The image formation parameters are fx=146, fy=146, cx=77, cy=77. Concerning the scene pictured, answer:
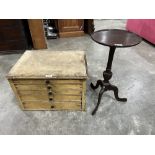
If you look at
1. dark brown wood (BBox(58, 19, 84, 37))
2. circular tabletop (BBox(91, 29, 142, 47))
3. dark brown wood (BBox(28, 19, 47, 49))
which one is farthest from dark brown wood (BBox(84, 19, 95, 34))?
circular tabletop (BBox(91, 29, 142, 47))

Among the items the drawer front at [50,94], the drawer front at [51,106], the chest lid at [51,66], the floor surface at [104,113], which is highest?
the chest lid at [51,66]

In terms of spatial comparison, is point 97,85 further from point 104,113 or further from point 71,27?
point 71,27

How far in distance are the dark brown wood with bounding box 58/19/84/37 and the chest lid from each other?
2.17m

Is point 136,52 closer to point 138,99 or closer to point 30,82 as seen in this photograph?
point 138,99

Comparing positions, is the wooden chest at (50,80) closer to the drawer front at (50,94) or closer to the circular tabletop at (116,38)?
the drawer front at (50,94)

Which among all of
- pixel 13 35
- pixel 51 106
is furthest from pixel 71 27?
pixel 51 106

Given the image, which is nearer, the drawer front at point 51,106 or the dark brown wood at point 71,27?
the drawer front at point 51,106

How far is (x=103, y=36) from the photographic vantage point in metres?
1.46

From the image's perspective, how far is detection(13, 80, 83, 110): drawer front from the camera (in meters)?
1.41

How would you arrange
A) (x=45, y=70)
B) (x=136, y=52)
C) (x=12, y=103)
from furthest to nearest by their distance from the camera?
(x=136, y=52) < (x=12, y=103) < (x=45, y=70)

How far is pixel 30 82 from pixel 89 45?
215 cm

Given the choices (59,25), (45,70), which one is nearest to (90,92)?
(45,70)

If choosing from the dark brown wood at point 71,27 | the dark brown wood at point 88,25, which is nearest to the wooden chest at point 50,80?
the dark brown wood at point 71,27

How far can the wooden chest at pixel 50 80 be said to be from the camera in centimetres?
134
